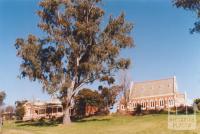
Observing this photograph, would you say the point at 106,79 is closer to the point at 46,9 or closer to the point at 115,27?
the point at 115,27

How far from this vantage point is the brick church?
100562 millimetres

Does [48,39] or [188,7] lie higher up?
[188,7]

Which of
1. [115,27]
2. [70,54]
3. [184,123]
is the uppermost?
[115,27]

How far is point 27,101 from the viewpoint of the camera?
Answer: 116 meters

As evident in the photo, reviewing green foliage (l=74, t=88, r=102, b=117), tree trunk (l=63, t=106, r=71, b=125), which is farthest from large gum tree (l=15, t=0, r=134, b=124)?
green foliage (l=74, t=88, r=102, b=117)

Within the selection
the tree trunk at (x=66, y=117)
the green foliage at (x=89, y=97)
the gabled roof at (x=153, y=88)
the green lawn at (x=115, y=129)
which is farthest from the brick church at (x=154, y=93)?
the green lawn at (x=115, y=129)

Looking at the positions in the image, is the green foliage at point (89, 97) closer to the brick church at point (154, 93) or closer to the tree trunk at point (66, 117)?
the tree trunk at point (66, 117)

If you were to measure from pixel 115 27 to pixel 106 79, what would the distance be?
7093 mm

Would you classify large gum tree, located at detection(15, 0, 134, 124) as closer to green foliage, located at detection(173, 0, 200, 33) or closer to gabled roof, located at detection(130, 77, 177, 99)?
green foliage, located at detection(173, 0, 200, 33)

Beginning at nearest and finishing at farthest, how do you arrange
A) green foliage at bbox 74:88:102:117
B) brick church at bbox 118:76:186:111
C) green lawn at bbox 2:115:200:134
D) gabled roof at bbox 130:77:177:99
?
green lawn at bbox 2:115:200:134 → green foliage at bbox 74:88:102:117 → brick church at bbox 118:76:186:111 → gabled roof at bbox 130:77:177:99

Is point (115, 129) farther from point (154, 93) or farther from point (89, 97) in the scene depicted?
point (154, 93)

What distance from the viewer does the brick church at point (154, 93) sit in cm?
10056

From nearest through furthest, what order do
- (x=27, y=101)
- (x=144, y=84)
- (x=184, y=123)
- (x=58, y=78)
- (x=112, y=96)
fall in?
(x=184, y=123), (x=58, y=78), (x=112, y=96), (x=144, y=84), (x=27, y=101)

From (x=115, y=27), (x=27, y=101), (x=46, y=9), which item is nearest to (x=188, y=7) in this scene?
(x=115, y=27)
